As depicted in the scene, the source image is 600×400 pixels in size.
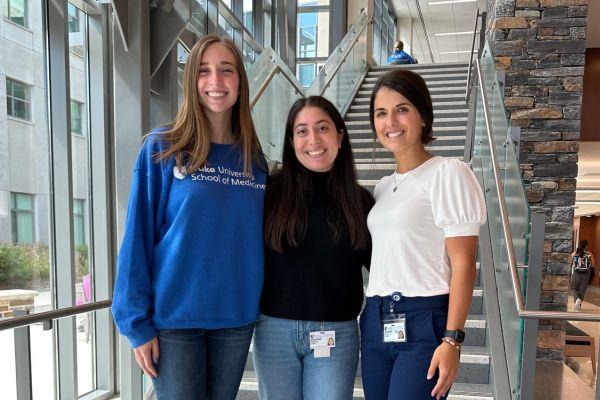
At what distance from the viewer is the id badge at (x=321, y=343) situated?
1.57 m

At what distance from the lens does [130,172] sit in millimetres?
3740

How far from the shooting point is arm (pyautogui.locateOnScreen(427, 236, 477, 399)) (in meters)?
1.39

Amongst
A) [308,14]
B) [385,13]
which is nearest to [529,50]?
[308,14]

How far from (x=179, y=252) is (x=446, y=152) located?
15.3 feet

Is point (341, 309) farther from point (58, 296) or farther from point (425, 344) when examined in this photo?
point (58, 296)

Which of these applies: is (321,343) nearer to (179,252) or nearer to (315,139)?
(179,252)

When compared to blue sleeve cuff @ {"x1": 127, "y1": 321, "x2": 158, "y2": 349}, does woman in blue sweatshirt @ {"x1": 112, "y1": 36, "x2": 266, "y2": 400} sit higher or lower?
higher

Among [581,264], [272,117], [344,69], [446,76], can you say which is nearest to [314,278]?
[272,117]

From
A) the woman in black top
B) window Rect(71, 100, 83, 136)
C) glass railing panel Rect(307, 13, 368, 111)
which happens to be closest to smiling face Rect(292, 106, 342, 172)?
the woman in black top

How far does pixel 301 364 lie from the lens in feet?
5.28

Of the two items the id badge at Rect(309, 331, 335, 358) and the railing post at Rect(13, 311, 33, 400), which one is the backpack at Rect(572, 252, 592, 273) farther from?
the railing post at Rect(13, 311, 33, 400)

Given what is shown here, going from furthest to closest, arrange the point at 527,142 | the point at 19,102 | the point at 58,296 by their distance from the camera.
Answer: the point at 527,142 < the point at 58,296 < the point at 19,102

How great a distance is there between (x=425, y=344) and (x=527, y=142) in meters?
4.53

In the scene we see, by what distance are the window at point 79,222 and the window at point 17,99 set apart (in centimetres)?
96
